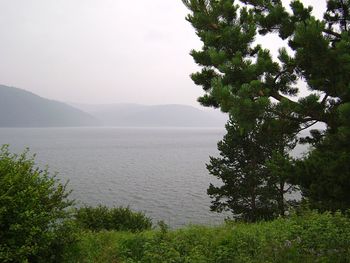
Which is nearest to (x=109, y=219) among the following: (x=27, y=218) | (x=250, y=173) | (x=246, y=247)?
(x=246, y=247)

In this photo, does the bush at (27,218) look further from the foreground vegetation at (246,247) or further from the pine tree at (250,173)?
the pine tree at (250,173)

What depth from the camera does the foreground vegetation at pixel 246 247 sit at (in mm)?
7934

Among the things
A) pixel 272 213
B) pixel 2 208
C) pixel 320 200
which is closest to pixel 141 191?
pixel 272 213

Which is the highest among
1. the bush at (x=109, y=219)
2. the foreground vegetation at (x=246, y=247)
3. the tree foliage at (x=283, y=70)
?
the tree foliage at (x=283, y=70)

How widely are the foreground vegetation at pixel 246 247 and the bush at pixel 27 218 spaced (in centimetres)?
72

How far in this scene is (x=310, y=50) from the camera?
26.9 ft

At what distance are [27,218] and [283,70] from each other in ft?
25.3

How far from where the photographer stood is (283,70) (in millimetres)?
9625

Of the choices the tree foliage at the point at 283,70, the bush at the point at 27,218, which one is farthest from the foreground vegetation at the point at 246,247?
the tree foliage at the point at 283,70

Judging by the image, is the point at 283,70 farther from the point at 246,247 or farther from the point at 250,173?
the point at 250,173

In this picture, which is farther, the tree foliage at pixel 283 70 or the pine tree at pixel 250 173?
the pine tree at pixel 250 173

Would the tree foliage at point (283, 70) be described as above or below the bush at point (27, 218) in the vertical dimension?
above

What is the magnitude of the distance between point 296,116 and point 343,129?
1658 mm

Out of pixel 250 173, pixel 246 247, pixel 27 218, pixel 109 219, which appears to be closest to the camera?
pixel 27 218
